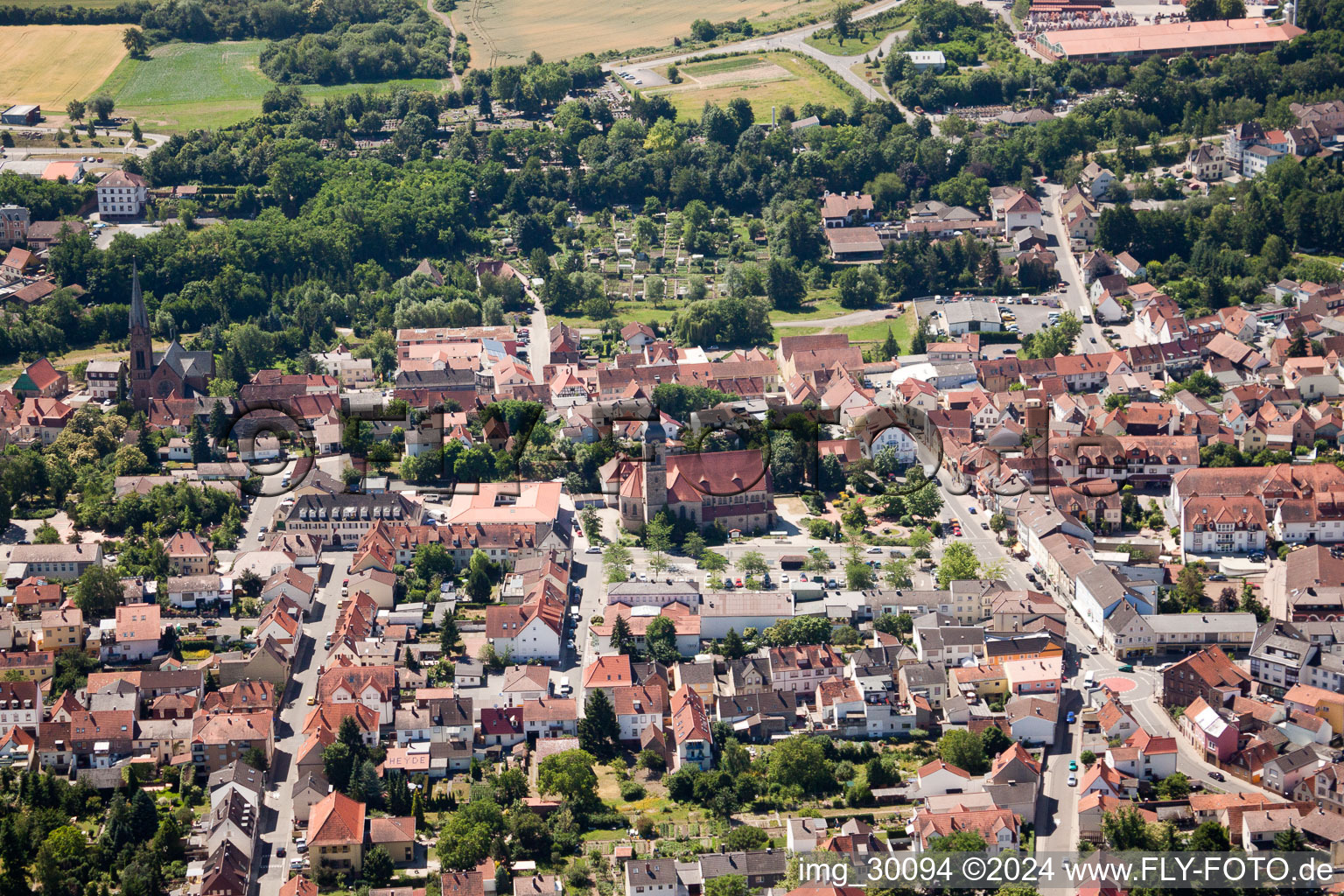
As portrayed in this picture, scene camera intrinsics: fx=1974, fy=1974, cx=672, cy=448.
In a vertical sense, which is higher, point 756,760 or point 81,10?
point 81,10

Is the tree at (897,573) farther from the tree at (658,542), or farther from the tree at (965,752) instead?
the tree at (965,752)

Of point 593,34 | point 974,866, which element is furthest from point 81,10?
point 974,866

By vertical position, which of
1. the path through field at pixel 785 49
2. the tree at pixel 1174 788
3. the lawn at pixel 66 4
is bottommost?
the tree at pixel 1174 788

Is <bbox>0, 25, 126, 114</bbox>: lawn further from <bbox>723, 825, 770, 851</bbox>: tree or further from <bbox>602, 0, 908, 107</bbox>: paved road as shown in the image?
<bbox>723, 825, 770, 851</bbox>: tree

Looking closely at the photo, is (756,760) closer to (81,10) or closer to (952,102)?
(952,102)

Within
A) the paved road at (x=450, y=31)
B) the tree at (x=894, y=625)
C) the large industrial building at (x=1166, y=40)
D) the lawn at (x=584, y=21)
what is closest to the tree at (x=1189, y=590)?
the tree at (x=894, y=625)

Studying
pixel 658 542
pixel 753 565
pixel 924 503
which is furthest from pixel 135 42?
pixel 753 565
